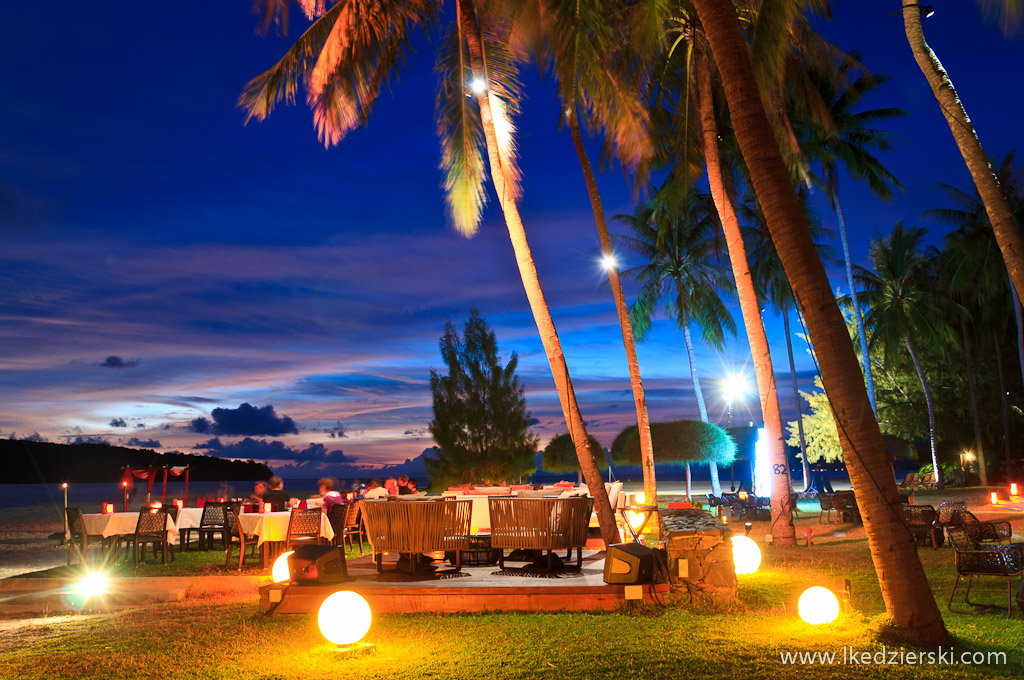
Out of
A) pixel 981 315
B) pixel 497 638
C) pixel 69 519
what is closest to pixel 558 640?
pixel 497 638

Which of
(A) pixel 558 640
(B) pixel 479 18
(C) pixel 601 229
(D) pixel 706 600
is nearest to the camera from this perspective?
(A) pixel 558 640

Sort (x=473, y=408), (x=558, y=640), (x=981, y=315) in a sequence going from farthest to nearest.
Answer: (x=981, y=315) → (x=473, y=408) → (x=558, y=640)

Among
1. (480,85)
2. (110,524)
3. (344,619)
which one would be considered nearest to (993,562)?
(344,619)

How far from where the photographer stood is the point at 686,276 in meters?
30.8

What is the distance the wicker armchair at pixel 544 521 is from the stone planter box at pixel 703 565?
4.01 ft

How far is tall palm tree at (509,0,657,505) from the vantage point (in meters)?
9.53

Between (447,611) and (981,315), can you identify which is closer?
(447,611)

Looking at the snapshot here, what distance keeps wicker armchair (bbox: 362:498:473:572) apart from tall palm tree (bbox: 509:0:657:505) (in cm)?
576

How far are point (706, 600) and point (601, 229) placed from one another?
9892 millimetres

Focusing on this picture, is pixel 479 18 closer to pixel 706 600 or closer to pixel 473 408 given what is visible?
pixel 706 600

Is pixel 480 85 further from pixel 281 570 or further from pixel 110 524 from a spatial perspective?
pixel 110 524

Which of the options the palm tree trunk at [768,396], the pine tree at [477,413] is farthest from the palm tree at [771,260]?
the palm tree trunk at [768,396]

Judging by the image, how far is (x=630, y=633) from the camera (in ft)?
19.6

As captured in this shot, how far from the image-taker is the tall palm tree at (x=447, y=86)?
10664mm
